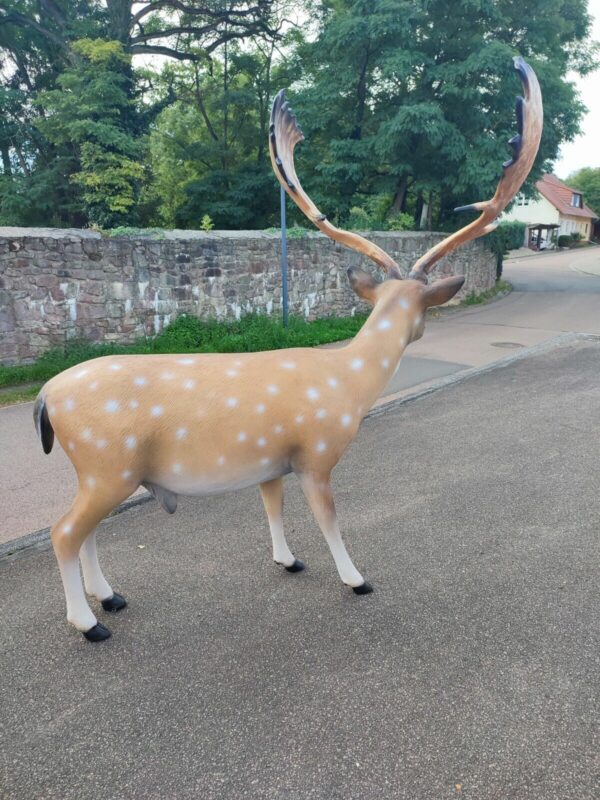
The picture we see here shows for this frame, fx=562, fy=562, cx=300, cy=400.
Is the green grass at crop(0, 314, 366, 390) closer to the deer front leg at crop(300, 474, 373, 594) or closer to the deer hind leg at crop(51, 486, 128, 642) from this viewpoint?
the deer hind leg at crop(51, 486, 128, 642)

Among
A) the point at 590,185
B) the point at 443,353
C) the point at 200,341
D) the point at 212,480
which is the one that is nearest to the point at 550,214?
the point at 590,185

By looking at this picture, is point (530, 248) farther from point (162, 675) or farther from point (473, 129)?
point (162, 675)

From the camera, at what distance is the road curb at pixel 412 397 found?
3.80m

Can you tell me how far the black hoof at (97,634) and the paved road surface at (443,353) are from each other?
54.4 inches

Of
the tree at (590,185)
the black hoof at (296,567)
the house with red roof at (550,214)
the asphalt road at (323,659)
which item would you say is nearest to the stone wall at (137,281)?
the asphalt road at (323,659)

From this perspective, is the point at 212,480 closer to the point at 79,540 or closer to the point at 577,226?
the point at 79,540

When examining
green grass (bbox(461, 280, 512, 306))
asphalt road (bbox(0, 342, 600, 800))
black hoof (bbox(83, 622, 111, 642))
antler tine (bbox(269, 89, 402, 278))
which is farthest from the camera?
green grass (bbox(461, 280, 512, 306))

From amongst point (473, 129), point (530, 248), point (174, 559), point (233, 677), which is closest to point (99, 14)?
point (473, 129)

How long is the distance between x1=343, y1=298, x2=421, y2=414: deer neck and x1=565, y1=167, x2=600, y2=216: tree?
2748 inches

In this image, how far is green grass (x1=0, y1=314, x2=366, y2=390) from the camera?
7430 millimetres

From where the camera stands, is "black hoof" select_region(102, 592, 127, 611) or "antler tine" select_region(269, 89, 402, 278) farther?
"antler tine" select_region(269, 89, 402, 278)

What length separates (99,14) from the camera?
54.4ft

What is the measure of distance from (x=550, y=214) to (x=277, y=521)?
54.8 metres

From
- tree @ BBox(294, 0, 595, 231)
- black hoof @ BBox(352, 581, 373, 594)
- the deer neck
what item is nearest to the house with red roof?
tree @ BBox(294, 0, 595, 231)
